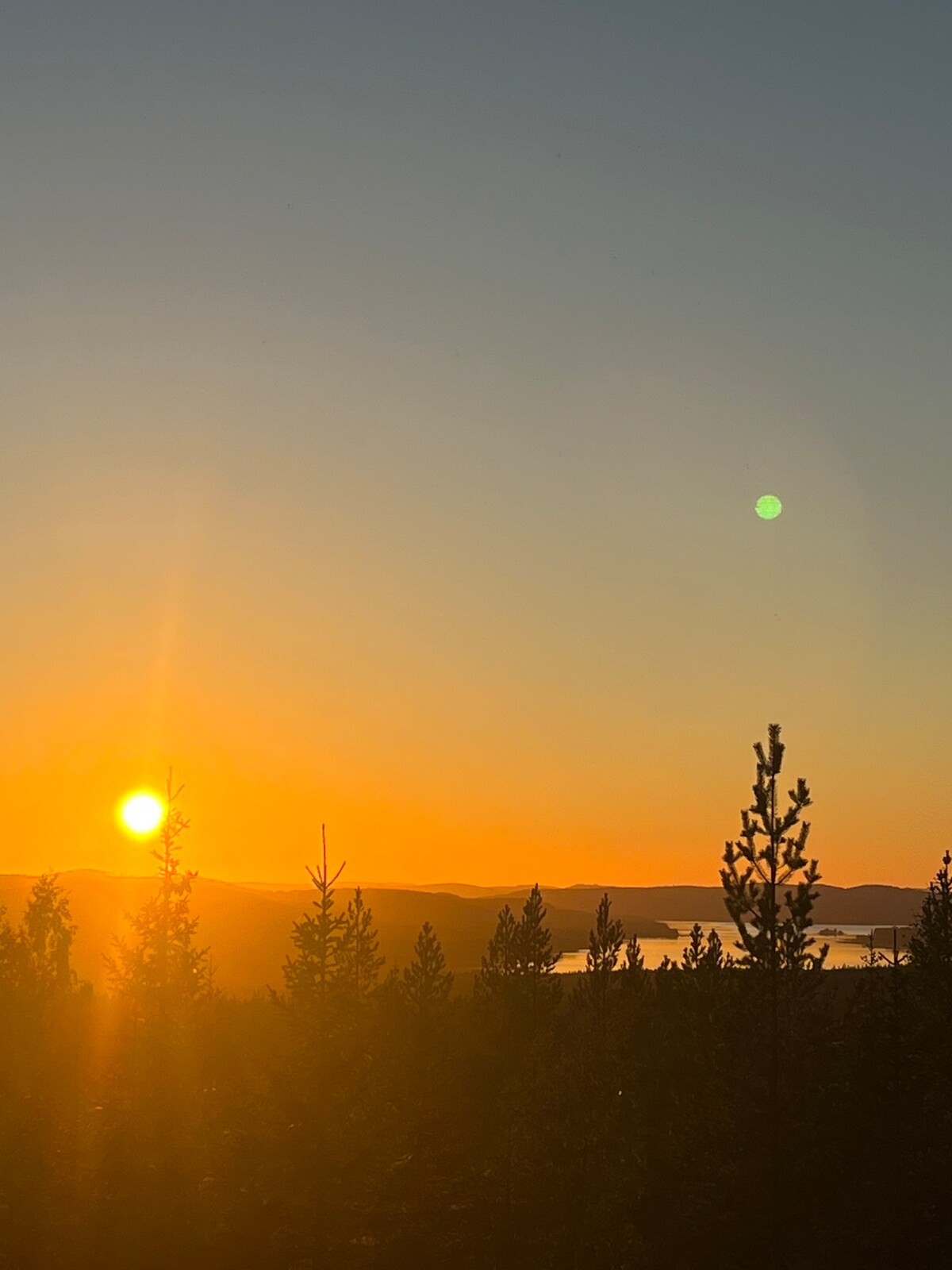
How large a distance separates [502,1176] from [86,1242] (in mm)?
12677

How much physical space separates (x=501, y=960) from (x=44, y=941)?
44699 mm

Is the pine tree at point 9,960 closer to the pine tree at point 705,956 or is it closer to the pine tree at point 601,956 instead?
the pine tree at point 705,956

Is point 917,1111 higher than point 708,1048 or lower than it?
lower

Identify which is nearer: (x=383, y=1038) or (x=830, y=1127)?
(x=830, y=1127)

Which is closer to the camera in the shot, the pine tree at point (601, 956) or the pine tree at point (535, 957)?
the pine tree at point (601, 956)

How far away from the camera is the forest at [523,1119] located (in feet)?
90.8

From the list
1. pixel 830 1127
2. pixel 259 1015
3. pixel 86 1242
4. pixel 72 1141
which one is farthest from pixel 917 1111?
pixel 259 1015

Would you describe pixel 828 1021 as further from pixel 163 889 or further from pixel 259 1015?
pixel 259 1015

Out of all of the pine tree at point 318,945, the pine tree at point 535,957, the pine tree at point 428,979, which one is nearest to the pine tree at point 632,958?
the pine tree at point 535,957

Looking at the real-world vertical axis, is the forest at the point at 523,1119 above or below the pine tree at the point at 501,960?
below

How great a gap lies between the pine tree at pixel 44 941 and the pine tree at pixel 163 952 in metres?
26.6

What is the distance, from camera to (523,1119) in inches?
1309

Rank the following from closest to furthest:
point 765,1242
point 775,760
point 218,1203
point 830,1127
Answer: point 775,760 < point 765,1242 < point 218,1203 < point 830,1127

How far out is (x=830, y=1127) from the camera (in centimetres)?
3978
